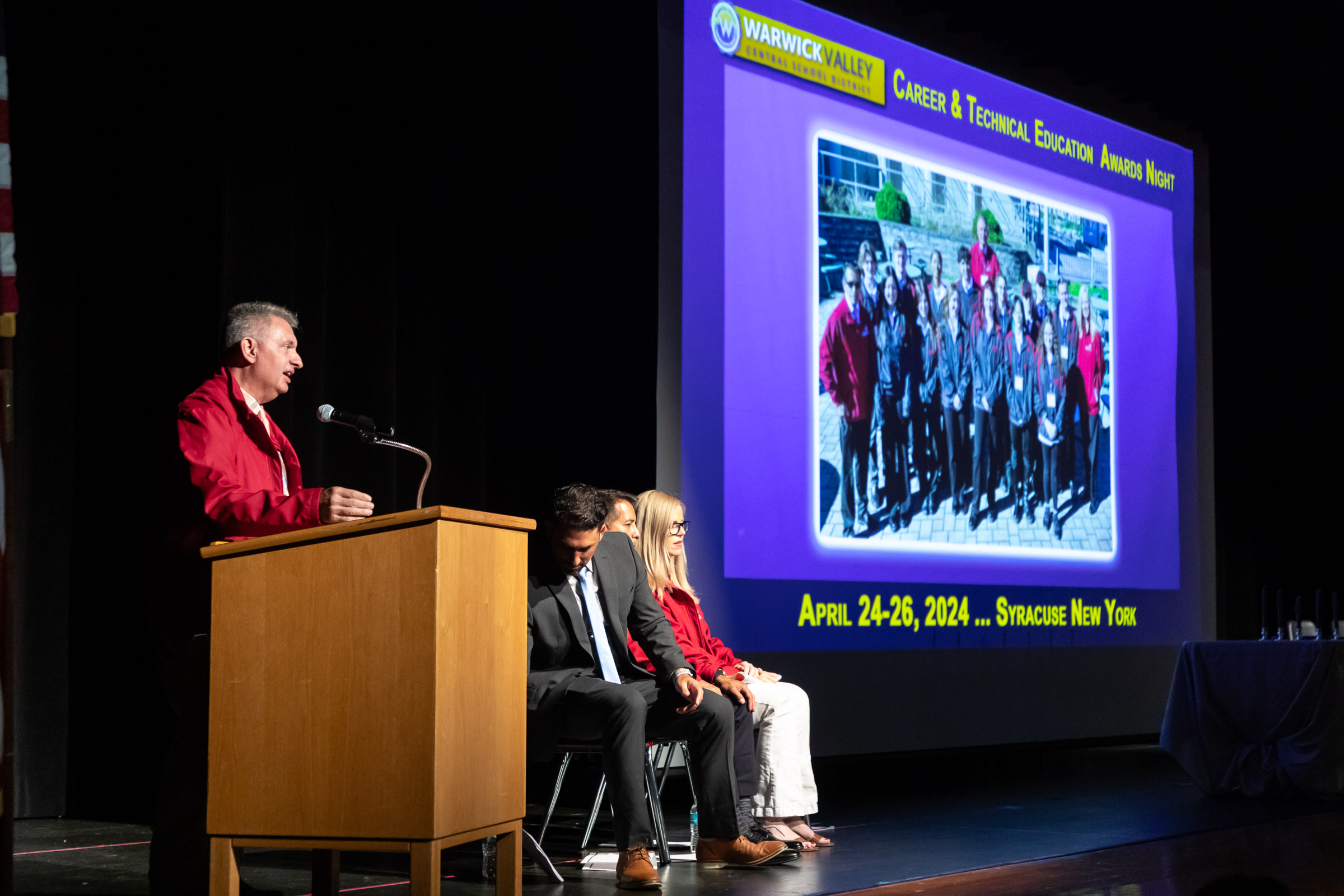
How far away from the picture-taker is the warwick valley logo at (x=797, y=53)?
4.65 metres

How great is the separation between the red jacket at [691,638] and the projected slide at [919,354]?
1.92ft

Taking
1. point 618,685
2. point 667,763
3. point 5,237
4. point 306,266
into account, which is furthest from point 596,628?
point 5,237

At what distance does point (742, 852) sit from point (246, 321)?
1.72 meters

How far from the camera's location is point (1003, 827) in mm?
4121

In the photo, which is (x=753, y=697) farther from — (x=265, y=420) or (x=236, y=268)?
(x=236, y=268)

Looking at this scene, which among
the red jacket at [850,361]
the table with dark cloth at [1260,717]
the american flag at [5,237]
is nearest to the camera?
the american flag at [5,237]

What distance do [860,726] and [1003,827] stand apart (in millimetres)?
916

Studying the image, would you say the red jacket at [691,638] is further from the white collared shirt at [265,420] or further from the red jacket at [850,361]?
the red jacket at [850,361]

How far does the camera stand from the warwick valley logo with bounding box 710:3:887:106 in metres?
4.65

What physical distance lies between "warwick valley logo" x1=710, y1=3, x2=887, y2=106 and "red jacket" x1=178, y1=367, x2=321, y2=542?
8.38 ft

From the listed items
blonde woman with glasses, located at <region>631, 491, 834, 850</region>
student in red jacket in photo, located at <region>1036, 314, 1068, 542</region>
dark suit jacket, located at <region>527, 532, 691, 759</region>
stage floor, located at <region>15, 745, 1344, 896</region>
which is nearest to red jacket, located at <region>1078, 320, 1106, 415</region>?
student in red jacket in photo, located at <region>1036, 314, 1068, 542</region>

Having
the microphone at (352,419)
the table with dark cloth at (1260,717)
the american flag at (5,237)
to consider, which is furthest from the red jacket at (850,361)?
the american flag at (5,237)

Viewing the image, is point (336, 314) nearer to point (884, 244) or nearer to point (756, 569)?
point (756, 569)

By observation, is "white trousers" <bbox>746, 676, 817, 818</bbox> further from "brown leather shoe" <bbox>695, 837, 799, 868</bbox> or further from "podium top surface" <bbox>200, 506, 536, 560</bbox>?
"podium top surface" <bbox>200, 506, 536, 560</bbox>
